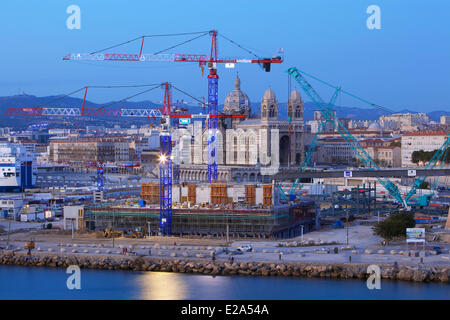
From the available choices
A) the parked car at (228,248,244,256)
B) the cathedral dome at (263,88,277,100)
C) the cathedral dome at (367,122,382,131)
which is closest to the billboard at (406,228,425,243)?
the parked car at (228,248,244,256)

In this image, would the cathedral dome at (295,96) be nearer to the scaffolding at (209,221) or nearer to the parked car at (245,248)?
the scaffolding at (209,221)

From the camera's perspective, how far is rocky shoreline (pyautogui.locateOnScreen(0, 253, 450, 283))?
750 inches

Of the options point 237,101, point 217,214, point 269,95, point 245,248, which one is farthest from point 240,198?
point 237,101

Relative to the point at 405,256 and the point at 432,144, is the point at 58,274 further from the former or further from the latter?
the point at 432,144

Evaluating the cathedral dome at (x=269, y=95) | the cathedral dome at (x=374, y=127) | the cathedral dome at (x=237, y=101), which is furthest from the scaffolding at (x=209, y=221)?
the cathedral dome at (x=374, y=127)

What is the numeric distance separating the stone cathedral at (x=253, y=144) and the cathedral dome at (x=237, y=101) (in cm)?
109

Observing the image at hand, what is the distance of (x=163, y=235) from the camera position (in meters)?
25.7

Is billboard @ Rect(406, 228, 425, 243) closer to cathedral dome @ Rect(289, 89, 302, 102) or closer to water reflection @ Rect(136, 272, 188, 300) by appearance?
water reflection @ Rect(136, 272, 188, 300)

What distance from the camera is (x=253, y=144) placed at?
172ft

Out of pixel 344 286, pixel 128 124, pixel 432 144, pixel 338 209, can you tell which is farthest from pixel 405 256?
pixel 128 124

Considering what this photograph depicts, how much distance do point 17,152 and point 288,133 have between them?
55.2 feet

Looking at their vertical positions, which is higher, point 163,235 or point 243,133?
point 243,133

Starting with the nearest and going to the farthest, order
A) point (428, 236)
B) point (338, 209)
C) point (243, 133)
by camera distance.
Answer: point (428, 236), point (338, 209), point (243, 133)
